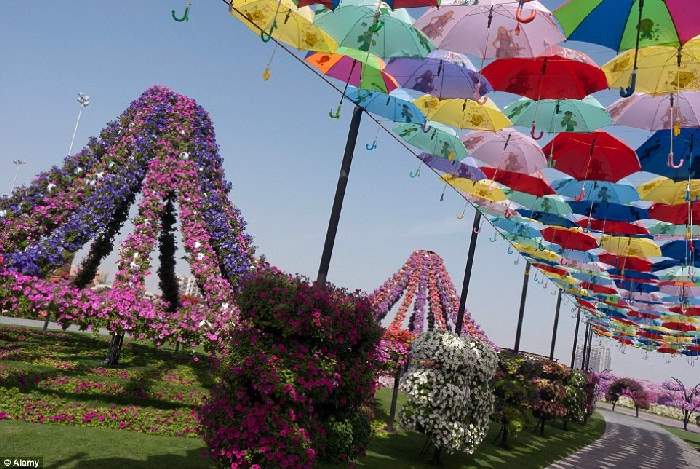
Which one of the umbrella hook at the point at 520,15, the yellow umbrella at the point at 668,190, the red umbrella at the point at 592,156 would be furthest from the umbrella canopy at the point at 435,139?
the umbrella hook at the point at 520,15

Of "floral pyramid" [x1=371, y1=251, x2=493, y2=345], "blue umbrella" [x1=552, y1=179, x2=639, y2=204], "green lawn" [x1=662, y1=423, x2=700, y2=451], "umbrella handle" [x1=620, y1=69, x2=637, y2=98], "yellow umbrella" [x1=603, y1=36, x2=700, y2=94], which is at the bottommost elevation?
"green lawn" [x1=662, y1=423, x2=700, y2=451]

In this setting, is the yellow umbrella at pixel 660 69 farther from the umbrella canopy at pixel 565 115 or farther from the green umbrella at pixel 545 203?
the green umbrella at pixel 545 203

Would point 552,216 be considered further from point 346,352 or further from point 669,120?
point 346,352

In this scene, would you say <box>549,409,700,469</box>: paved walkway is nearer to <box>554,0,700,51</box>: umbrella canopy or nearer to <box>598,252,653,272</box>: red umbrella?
<box>598,252,653,272</box>: red umbrella

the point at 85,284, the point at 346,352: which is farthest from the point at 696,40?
the point at 85,284

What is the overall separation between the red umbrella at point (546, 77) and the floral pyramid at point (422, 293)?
44.4 feet

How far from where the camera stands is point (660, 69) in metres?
7.74

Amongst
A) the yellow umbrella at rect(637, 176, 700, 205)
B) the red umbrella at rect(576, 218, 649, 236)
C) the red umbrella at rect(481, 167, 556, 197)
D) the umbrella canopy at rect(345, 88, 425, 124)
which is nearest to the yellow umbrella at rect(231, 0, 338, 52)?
the umbrella canopy at rect(345, 88, 425, 124)

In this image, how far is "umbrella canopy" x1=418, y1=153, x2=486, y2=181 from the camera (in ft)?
44.1

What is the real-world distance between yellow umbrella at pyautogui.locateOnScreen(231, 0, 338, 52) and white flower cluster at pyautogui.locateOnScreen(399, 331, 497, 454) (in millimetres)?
6586

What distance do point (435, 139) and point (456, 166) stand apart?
70.5 inches

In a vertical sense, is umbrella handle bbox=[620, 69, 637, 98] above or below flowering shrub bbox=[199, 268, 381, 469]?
above

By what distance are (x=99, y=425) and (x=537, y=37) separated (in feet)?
32.1

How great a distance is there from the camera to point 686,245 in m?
13.9
